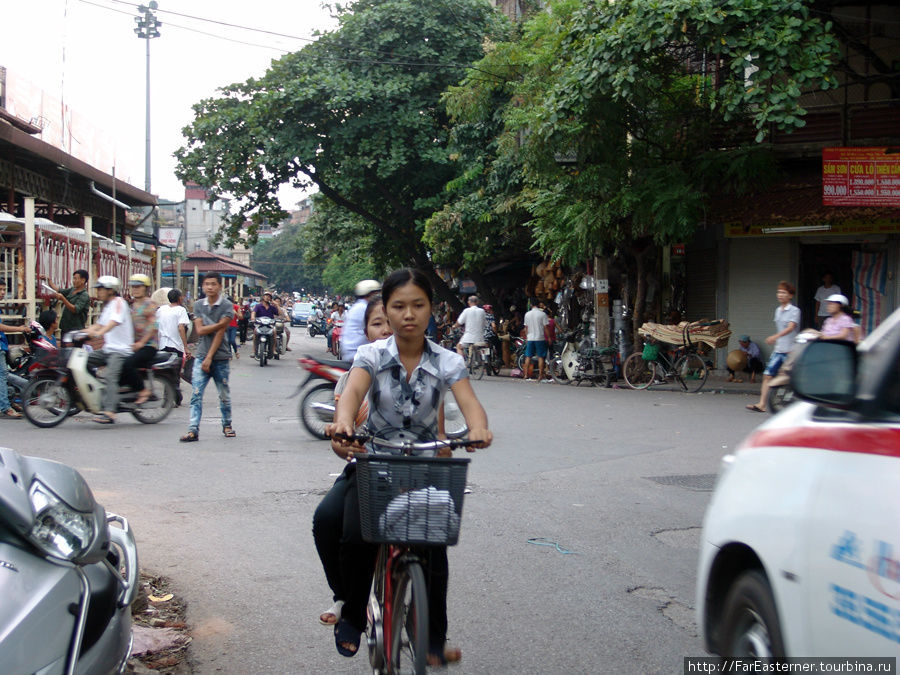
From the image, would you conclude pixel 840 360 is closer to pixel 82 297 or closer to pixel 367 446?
pixel 367 446

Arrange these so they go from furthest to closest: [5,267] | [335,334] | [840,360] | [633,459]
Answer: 1. [335,334]
2. [5,267]
3. [633,459]
4. [840,360]

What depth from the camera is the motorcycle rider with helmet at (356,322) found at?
343 inches

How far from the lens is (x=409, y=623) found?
313 centimetres

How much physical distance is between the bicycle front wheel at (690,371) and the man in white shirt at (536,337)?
11.9ft

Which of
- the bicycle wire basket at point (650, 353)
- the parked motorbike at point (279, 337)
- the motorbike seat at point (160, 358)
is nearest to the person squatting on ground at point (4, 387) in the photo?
the motorbike seat at point (160, 358)

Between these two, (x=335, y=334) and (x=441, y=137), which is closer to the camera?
(x=441, y=137)

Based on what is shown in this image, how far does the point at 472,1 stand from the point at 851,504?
83.7 ft

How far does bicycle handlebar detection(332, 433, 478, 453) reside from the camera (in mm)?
3137

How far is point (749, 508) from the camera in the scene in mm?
2779

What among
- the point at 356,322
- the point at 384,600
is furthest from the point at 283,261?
the point at 384,600

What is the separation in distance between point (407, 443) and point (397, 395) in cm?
30

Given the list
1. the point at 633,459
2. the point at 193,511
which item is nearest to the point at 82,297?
the point at 193,511

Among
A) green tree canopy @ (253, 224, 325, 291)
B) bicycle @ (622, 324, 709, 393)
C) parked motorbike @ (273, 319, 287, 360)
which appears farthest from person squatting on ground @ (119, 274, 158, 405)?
green tree canopy @ (253, 224, 325, 291)

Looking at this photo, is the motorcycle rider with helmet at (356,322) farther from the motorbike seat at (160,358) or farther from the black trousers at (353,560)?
the black trousers at (353,560)
